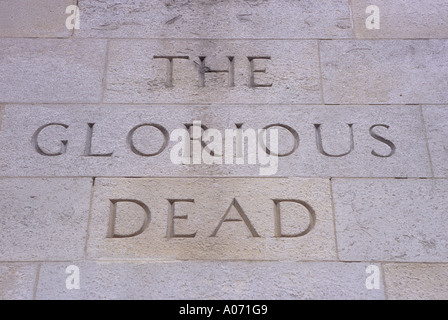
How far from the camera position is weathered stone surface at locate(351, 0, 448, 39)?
507 cm

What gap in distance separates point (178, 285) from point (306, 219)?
105 centimetres

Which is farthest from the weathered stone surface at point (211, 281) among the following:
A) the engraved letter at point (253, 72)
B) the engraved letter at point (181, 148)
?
the engraved letter at point (253, 72)

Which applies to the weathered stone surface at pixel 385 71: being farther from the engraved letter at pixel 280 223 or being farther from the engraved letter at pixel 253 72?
the engraved letter at pixel 280 223

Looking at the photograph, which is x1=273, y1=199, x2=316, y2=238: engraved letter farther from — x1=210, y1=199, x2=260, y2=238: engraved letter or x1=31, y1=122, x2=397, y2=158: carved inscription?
x1=31, y1=122, x2=397, y2=158: carved inscription

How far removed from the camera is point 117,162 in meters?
4.46

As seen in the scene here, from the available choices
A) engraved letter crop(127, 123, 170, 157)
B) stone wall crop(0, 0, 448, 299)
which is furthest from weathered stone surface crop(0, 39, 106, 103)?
engraved letter crop(127, 123, 170, 157)

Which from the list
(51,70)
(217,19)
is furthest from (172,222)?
(217,19)

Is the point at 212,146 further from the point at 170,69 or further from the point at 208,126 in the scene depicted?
the point at 170,69

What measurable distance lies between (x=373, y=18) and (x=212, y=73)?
155 centimetres

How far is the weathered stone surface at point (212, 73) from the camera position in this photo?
15.6 ft

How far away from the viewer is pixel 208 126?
4.62 m

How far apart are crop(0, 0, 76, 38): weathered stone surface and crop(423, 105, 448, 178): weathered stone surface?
123 inches

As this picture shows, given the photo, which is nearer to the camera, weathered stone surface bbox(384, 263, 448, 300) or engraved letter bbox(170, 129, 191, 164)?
weathered stone surface bbox(384, 263, 448, 300)
